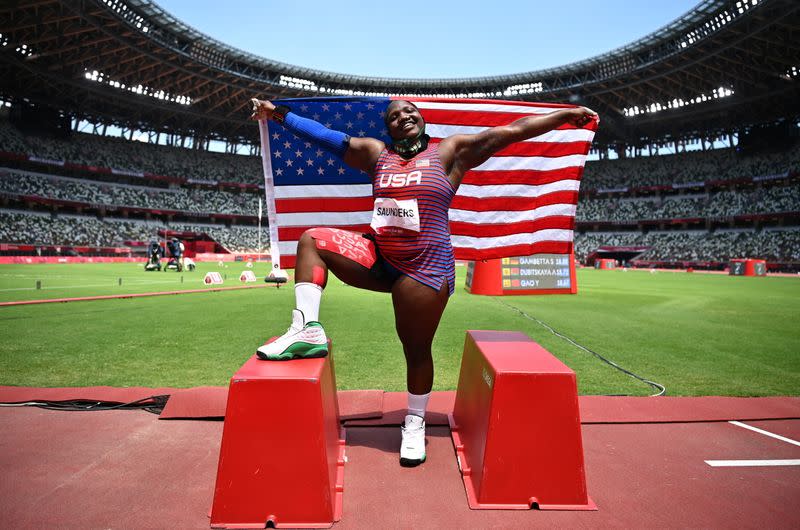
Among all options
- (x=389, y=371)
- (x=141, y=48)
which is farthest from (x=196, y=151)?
(x=389, y=371)

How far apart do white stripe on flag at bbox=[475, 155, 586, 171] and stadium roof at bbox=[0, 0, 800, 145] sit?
34616 millimetres

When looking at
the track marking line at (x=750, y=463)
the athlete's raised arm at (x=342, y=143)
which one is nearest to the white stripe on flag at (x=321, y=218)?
the athlete's raised arm at (x=342, y=143)

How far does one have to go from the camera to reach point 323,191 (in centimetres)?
367

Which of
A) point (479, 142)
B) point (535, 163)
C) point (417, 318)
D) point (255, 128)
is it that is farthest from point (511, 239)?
point (255, 128)

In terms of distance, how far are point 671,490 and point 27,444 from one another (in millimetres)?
3868

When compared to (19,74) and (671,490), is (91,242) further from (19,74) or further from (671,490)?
(671,490)

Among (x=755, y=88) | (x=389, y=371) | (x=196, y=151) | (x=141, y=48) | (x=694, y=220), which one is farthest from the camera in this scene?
(x=196, y=151)

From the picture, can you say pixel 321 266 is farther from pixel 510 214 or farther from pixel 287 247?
pixel 510 214

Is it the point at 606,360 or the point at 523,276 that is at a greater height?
the point at 523,276

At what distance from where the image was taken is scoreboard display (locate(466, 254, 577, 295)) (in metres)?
12.1

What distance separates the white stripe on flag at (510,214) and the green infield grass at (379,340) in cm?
162

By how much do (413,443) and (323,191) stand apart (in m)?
2.15

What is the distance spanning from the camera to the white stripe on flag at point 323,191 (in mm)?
3656

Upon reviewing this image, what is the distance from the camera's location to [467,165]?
2.91 meters
